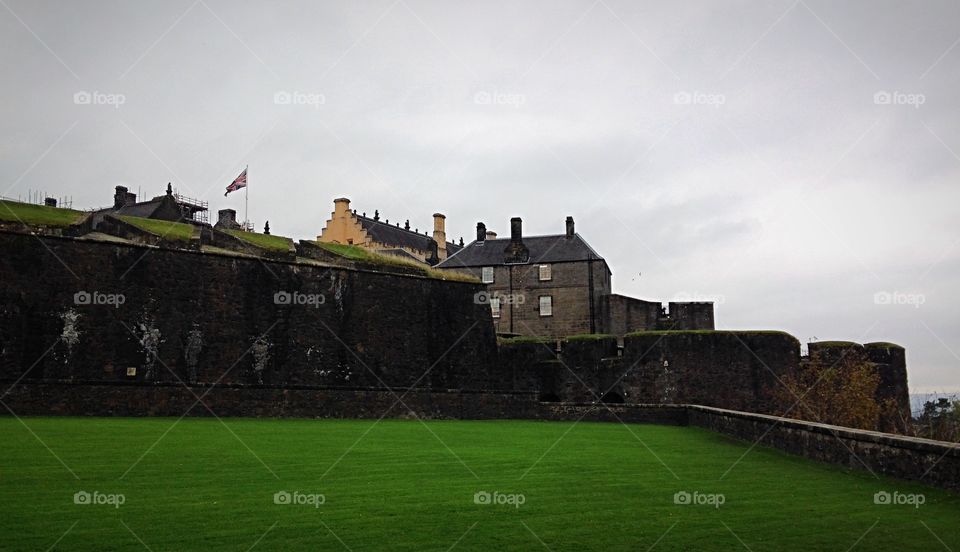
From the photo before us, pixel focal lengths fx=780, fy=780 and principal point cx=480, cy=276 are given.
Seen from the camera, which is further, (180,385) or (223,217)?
(223,217)

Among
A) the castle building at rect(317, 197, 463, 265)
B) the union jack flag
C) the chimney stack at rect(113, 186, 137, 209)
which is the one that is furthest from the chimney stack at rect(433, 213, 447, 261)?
the union jack flag

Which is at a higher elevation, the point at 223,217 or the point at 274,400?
the point at 223,217

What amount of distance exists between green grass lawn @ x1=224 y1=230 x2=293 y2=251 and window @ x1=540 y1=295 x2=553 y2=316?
1736cm

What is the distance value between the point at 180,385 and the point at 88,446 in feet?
28.2

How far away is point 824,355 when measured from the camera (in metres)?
31.3

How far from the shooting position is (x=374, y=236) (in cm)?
5991

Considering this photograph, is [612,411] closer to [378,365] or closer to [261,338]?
[378,365]

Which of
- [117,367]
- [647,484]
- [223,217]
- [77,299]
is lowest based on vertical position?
[647,484]

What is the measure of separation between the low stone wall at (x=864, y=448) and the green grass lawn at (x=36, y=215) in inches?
762

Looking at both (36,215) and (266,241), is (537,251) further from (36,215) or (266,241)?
(36,215)

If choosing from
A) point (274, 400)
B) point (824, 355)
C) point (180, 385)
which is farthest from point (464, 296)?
point (824, 355)

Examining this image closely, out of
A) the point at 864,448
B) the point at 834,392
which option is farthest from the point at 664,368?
the point at 864,448

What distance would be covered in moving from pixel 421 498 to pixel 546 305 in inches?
1421

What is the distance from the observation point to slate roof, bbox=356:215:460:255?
6034 cm
